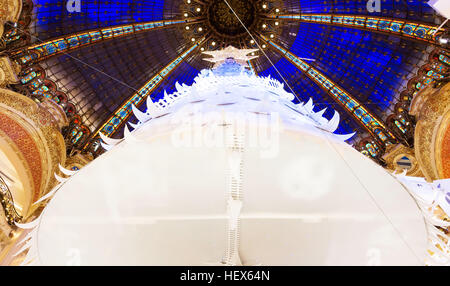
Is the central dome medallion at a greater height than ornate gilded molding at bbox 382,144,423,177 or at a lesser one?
greater

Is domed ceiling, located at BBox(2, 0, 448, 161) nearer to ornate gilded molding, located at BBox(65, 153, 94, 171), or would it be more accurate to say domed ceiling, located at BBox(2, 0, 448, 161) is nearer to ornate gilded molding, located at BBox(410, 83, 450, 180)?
ornate gilded molding, located at BBox(65, 153, 94, 171)

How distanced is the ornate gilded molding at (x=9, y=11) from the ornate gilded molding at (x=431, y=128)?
13.8 meters

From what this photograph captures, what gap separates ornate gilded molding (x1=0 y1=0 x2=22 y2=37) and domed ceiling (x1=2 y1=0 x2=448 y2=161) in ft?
1.46

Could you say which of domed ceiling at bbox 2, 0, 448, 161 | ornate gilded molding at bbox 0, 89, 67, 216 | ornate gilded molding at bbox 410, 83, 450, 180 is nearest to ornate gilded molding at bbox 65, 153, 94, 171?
ornate gilded molding at bbox 0, 89, 67, 216

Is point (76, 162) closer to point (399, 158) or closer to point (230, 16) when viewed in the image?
point (230, 16)

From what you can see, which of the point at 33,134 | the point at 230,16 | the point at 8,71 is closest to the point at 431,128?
the point at 230,16

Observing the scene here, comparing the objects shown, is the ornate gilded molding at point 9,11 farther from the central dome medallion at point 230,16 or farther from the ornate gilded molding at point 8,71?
the central dome medallion at point 230,16

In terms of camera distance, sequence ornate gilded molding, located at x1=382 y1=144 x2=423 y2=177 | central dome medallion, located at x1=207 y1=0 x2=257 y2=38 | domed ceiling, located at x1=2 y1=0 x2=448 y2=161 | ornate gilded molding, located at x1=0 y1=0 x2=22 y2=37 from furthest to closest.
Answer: central dome medallion, located at x1=207 y1=0 x2=257 y2=38
domed ceiling, located at x1=2 y1=0 x2=448 y2=161
ornate gilded molding, located at x1=382 y1=144 x2=423 y2=177
ornate gilded molding, located at x1=0 y1=0 x2=22 y2=37

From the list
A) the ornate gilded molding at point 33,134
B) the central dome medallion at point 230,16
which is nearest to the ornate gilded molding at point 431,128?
the central dome medallion at point 230,16

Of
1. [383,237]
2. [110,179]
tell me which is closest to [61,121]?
[110,179]

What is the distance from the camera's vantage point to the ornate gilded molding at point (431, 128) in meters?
9.34

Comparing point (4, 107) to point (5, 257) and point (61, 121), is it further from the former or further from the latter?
point (5, 257)

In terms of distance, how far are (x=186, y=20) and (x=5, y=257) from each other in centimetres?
1226

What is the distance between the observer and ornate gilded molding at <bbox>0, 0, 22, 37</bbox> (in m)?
8.95
